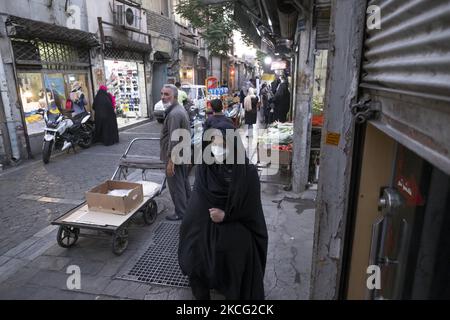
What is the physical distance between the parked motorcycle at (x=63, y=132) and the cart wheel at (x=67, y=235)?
4.72 m

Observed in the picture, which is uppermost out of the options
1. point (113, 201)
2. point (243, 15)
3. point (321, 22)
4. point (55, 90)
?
point (243, 15)

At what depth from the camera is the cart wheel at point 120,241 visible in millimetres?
3897

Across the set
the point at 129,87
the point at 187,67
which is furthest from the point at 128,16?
the point at 187,67

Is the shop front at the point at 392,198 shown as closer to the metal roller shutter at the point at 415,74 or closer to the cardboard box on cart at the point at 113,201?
the metal roller shutter at the point at 415,74

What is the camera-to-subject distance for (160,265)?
12.6 ft

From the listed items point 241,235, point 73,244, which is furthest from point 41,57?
point 241,235

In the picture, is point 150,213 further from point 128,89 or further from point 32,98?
point 128,89

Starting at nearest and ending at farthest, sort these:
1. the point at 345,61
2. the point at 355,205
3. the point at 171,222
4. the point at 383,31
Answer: the point at 383,31 < the point at 345,61 < the point at 355,205 < the point at 171,222

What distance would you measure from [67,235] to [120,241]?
2.42 feet

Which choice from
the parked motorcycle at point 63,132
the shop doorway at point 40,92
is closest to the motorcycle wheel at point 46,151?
the parked motorcycle at point 63,132

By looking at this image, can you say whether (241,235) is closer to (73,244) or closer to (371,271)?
(371,271)

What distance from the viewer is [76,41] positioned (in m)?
10.3
